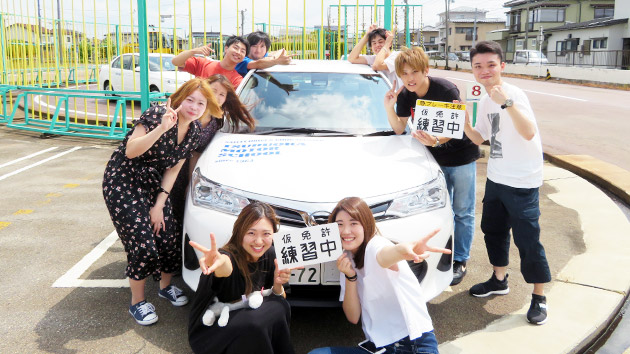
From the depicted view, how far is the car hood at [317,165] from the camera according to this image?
3.00 m

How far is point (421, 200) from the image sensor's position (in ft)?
10.2

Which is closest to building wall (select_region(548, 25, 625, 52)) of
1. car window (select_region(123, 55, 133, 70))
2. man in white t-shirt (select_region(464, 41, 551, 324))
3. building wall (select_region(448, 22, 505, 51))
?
building wall (select_region(448, 22, 505, 51))

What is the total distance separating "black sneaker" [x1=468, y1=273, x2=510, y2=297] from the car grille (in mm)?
1134

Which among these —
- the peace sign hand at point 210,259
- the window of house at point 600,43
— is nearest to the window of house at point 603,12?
the window of house at point 600,43

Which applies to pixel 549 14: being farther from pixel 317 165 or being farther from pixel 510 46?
pixel 317 165

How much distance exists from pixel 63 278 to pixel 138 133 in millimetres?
1515

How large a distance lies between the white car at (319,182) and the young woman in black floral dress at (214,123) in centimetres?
10

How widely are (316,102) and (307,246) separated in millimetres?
1761

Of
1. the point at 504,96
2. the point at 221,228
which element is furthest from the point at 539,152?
the point at 221,228

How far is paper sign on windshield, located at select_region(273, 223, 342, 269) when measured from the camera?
257 cm

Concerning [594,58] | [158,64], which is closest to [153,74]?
[158,64]

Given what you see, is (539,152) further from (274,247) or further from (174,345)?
(174,345)

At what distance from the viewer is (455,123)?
11.5ft

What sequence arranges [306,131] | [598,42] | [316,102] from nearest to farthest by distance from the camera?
[306,131]
[316,102]
[598,42]
